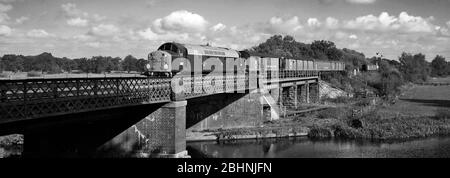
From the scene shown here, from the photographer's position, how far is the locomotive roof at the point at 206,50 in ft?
117

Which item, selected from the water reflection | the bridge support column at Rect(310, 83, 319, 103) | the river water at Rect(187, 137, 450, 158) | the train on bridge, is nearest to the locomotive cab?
the train on bridge

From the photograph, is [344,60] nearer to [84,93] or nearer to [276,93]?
[276,93]

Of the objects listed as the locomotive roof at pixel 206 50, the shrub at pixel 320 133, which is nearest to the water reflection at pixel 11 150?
the locomotive roof at pixel 206 50

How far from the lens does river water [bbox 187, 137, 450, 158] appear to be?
3275 centimetres

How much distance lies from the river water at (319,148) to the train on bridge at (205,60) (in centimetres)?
738

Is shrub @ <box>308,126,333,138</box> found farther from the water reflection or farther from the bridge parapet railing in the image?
the water reflection

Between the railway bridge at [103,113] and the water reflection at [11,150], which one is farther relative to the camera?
the water reflection at [11,150]

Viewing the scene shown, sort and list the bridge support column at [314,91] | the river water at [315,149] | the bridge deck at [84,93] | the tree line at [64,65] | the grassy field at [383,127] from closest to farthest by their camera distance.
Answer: the bridge deck at [84,93] < the river water at [315,149] < the grassy field at [383,127] < the bridge support column at [314,91] < the tree line at [64,65]

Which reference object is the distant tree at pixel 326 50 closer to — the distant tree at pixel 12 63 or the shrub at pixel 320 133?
the distant tree at pixel 12 63

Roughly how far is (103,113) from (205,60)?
17.8m

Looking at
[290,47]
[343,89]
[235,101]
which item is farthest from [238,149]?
[290,47]

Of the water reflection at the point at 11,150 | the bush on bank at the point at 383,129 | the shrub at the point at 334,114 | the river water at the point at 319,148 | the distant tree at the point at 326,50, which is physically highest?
the distant tree at the point at 326,50

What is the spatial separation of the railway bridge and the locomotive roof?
352 centimetres
